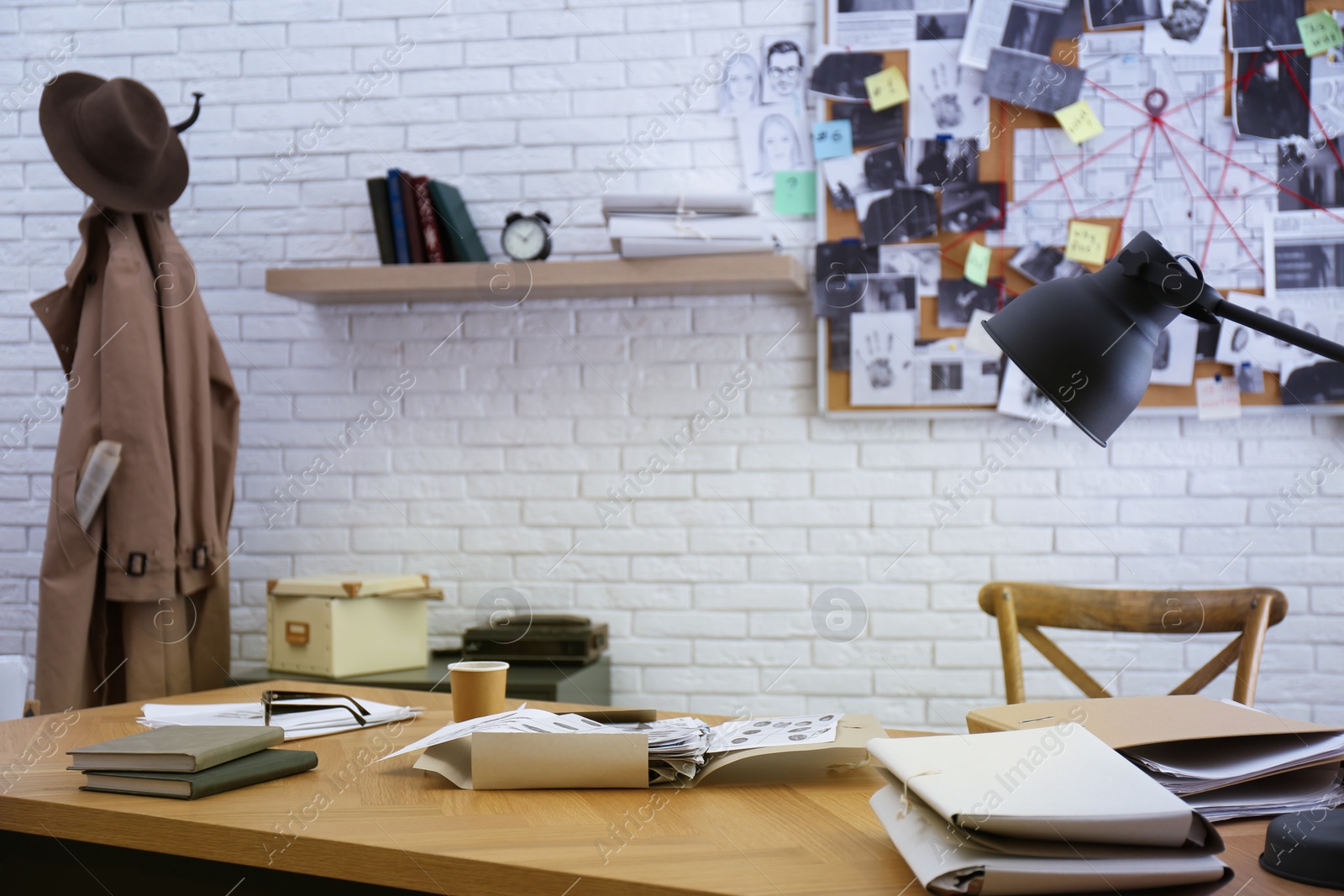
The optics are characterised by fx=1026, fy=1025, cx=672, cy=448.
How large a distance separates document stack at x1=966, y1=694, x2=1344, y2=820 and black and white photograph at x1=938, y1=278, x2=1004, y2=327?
62.0 inches

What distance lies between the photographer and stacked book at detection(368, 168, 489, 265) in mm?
2654

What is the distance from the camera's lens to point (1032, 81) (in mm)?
2539

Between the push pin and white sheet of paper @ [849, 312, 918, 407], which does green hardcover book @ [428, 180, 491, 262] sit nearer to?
white sheet of paper @ [849, 312, 918, 407]

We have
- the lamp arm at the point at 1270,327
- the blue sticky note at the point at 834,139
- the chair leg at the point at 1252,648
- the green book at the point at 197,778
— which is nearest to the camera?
the lamp arm at the point at 1270,327

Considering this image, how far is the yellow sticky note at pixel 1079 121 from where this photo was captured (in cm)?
253

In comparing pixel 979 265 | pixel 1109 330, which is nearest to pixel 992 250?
pixel 979 265

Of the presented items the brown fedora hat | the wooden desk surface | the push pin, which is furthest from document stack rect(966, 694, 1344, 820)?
the brown fedora hat

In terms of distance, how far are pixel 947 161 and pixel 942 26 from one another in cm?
34

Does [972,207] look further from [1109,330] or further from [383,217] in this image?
[1109,330]

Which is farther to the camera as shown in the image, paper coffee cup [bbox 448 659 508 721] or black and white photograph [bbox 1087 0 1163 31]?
black and white photograph [bbox 1087 0 1163 31]

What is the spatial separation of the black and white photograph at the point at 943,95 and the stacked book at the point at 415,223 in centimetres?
120

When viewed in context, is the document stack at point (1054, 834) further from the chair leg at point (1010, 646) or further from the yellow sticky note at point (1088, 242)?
the yellow sticky note at point (1088, 242)

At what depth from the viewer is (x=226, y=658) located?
2.56 meters

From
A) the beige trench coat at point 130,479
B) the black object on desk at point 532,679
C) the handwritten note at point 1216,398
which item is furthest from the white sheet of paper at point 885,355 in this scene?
the beige trench coat at point 130,479
